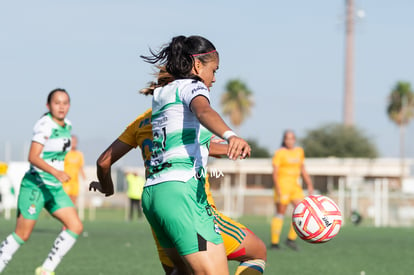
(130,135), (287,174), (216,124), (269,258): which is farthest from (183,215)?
(287,174)

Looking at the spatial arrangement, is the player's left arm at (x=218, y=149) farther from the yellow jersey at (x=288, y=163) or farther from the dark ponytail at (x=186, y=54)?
the yellow jersey at (x=288, y=163)

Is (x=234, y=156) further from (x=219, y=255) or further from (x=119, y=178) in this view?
(x=119, y=178)

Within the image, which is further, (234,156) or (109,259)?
(109,259)

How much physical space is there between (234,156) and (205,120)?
0.34 m

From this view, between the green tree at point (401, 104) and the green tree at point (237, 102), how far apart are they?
49.7 feet

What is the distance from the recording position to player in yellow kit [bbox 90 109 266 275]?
5074mm

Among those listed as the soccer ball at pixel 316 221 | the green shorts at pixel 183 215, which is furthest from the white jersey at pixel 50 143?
the green shorts at pixel 183 215

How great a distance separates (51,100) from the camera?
849 cm

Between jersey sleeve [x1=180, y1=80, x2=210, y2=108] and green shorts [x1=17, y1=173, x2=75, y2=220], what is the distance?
4.36 m

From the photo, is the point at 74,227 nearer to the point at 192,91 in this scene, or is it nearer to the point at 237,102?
the point at 192,91

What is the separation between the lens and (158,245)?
5125 millimetres

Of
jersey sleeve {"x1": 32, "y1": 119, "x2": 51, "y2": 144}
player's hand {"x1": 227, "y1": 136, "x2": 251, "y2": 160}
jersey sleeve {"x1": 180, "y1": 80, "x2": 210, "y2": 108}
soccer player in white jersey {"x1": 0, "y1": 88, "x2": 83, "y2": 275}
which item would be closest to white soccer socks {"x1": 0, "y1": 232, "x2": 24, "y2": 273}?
soccer player in white jersey {"x1": 0, "y1": 88, "x2": 83, "y2": 275}

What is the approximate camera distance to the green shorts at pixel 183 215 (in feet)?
14.3

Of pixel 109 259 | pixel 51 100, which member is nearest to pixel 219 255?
pixel 51 100
